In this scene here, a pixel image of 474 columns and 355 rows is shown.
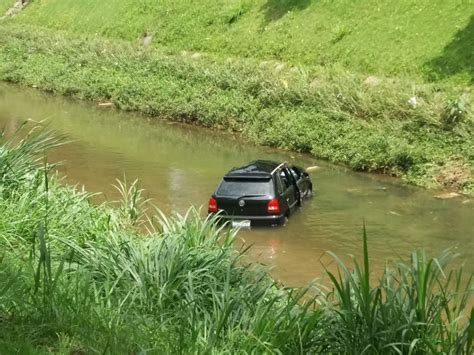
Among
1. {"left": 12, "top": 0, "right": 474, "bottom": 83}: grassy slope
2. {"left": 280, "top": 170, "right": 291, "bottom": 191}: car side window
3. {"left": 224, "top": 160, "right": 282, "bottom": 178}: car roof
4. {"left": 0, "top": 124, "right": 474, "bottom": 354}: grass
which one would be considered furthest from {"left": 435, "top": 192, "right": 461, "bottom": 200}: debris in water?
{"left": 0, "top": 124, "right": 474, "bottom": 354}: grass

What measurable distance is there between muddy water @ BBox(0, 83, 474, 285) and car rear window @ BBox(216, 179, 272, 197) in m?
0.94

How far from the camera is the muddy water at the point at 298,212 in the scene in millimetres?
16609

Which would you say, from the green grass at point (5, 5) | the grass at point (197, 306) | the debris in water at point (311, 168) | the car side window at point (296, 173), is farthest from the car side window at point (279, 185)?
the green grass at point (5, 5)

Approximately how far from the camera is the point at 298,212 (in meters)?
19.5

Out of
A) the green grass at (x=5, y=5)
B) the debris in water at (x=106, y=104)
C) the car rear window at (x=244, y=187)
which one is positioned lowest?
the car rear window at (x=244, y=187)

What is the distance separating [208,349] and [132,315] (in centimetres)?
116

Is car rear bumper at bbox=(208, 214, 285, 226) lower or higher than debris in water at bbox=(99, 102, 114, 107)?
lower

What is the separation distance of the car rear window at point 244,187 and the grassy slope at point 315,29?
11.6 metres

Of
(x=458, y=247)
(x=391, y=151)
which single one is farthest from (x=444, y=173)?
(x=458, y=247)

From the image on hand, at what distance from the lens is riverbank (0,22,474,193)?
2345 centimetres

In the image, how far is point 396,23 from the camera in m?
31.5

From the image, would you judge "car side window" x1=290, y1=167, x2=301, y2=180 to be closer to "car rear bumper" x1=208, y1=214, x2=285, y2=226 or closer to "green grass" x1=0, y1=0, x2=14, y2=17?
"car rear bumper" x1=208, y1=214, x2=285, y2=226

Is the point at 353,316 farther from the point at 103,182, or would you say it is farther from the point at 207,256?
the point at 103,182

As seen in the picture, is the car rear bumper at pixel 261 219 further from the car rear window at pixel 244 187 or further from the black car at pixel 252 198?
the car rear window at pixel 244 187
